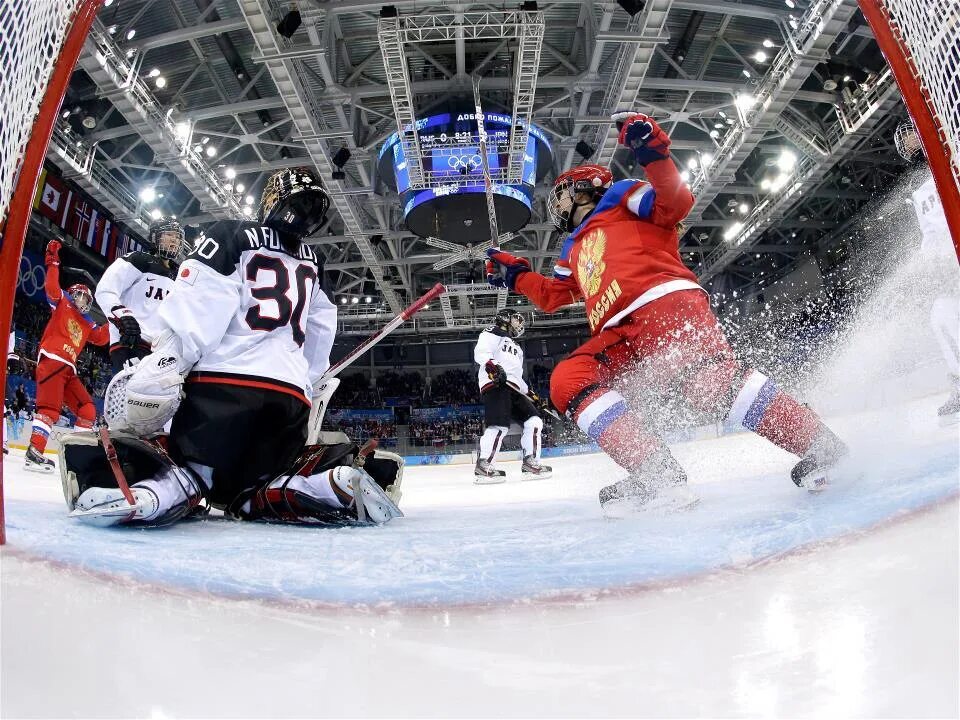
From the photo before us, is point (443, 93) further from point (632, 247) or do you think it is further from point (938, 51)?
point (938, 51)

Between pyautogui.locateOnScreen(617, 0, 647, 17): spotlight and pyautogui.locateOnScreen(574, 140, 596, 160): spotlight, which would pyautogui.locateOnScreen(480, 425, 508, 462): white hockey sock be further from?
pyautogui.locateOnScreen(574, 140, 596, 160): spotlight

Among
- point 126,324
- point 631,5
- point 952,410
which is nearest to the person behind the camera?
point 952,410

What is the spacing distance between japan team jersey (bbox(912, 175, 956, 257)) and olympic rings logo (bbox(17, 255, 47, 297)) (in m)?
12.3

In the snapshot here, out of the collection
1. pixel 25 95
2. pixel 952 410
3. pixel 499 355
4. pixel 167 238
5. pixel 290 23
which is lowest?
pixel 952 410

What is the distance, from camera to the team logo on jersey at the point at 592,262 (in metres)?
1.95

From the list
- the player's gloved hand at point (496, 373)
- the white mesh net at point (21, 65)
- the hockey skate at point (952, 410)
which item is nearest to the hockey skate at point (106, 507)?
the white mesh net at point (21, 65)

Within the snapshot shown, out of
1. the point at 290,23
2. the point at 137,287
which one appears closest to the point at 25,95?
the point at 137,287

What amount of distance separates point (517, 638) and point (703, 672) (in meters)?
0.21

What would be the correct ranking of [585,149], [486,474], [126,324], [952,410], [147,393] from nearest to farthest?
[147,393] < [952,410] < [126,324] < [486,474] < [585,149]

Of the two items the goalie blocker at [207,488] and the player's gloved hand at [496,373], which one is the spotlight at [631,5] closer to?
the player's gloved hand at [496,373]

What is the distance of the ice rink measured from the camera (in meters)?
0.53

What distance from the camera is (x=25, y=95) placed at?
113 cm

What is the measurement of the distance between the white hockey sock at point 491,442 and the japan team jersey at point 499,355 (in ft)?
1.29

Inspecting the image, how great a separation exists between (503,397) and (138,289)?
9.86 ft
